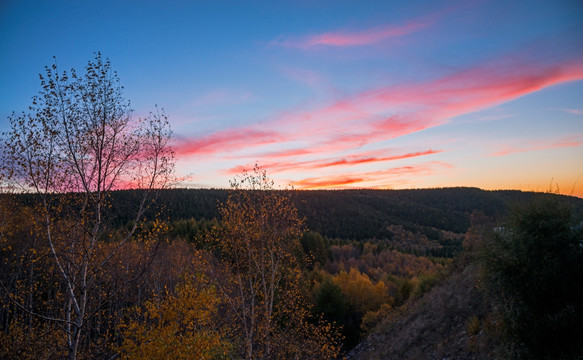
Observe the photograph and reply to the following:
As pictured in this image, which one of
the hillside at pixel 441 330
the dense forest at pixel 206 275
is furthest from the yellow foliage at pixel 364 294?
the hillside at pixel 441 330

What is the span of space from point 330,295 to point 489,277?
29345 millimetres

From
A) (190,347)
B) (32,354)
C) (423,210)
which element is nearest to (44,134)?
(190,347)

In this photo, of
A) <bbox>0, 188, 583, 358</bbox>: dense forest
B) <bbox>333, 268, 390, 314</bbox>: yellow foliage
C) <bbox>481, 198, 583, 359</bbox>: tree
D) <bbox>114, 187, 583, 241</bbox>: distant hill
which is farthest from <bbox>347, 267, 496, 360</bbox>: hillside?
<bbox>114, 187, 583, 241</bbox>: distant hill

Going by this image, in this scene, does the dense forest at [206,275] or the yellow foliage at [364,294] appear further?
the yellow foliage at [364,294]

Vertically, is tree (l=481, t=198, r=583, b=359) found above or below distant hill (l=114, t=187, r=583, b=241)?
above

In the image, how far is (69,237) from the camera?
34.9ft

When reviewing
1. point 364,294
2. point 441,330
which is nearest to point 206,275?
point 441,330

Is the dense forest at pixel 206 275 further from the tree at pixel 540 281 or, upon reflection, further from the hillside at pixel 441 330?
the hillside at pixel 441 330

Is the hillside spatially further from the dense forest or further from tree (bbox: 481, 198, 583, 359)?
the dense forest

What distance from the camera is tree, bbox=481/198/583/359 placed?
1061cm

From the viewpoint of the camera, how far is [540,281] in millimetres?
11109

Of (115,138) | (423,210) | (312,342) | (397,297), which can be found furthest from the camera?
(423,210)

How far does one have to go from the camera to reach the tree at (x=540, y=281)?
1061 cm

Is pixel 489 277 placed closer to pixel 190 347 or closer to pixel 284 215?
pixel 284 215
